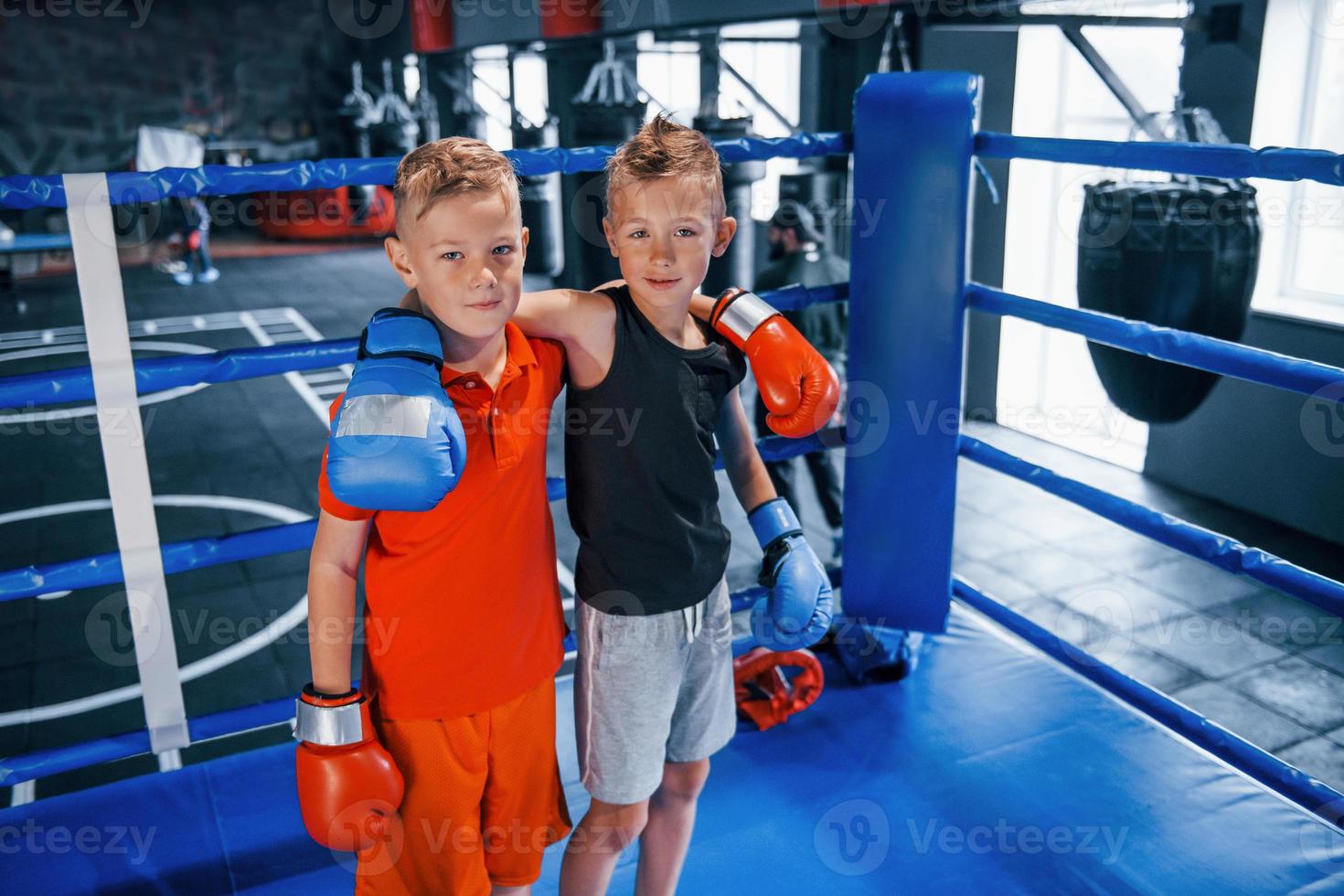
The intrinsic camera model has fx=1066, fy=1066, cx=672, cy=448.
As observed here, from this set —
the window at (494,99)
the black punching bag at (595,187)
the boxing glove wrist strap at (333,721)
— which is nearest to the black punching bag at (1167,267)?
the black punching bag at (595,187)

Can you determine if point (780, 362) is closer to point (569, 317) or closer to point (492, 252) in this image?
point (569, 317)

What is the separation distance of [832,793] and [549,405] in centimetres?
80

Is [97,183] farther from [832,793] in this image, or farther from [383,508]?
[832,793]

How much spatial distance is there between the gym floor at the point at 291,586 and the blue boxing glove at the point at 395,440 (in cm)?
188

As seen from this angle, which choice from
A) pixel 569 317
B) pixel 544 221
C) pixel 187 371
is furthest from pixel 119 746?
pixel 544 221

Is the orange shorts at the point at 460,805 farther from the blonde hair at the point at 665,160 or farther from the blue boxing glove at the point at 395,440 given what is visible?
the blonde hair at the point at 665,160

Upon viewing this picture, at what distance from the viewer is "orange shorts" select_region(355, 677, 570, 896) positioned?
109 centimetres

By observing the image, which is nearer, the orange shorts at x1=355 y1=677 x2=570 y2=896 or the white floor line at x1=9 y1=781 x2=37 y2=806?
the orange shorts at x1=355 y1=677 x2=570 y2=896

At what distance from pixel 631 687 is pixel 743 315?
44cm

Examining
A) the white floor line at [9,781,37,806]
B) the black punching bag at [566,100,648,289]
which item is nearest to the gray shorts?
the white floor line at [9,781,37,806]

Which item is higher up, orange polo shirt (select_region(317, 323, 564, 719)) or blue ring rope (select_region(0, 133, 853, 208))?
blue ring rope (select_region(0, 133, 853, 208))

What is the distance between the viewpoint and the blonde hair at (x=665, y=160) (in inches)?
42.5

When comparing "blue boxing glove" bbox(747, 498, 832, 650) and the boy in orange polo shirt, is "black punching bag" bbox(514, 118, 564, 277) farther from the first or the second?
the boy in orange polo shirt

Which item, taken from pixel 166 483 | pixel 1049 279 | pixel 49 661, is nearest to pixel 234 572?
pixel 49 661
